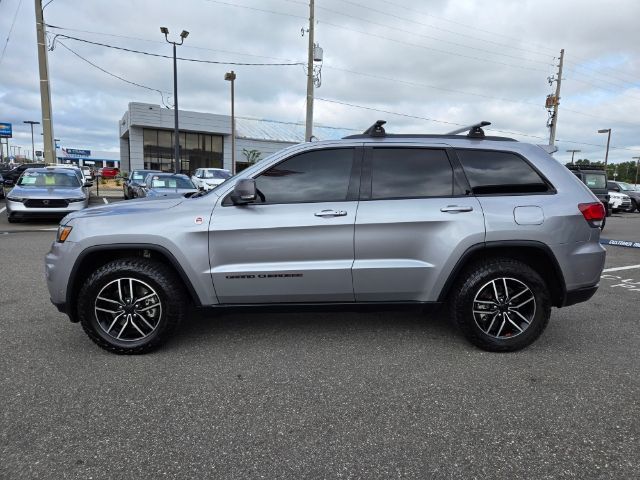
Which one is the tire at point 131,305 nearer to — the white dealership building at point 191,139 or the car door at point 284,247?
the car door at point 284,247

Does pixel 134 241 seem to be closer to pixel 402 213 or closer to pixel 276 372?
pixel 276 372

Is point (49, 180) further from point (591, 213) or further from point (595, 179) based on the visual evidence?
point (595, 179)

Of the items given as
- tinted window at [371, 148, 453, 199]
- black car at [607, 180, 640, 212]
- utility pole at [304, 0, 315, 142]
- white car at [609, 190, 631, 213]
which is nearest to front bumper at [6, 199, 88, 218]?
tinted window at [371, 148, 453, 199]

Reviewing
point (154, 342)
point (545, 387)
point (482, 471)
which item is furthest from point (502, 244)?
point (154, 342)

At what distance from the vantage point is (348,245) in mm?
3490

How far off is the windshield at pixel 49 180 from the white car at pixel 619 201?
23.2m

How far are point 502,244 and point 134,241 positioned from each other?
9.63 feet

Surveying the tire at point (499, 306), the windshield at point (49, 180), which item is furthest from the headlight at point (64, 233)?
the windshield at point (49, 180)

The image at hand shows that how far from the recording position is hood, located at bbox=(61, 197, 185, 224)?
353cm

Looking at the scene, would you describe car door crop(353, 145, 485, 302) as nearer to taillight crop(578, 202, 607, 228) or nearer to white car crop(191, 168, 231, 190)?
taillight crop(578, 202, 607, 228)

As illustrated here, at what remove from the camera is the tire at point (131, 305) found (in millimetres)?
3447

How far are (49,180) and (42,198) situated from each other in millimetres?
1396

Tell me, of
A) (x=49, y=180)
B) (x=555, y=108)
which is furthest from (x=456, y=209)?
(x=555, y=108)

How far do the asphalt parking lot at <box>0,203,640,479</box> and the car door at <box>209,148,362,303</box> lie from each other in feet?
1.85
